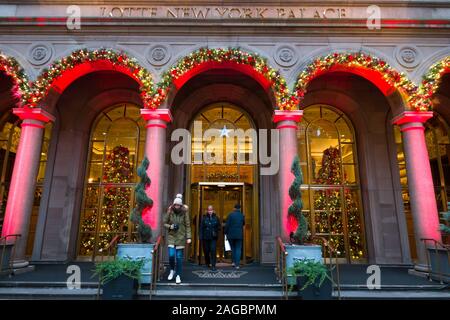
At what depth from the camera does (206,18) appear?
911cm

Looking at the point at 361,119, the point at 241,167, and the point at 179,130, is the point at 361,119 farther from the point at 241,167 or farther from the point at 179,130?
the point at 179,130

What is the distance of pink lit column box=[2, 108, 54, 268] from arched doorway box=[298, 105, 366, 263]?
8.99 m

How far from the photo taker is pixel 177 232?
7.02 m

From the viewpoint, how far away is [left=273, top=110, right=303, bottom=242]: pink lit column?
25.7 feet

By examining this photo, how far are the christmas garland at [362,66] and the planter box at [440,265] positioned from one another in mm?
4043

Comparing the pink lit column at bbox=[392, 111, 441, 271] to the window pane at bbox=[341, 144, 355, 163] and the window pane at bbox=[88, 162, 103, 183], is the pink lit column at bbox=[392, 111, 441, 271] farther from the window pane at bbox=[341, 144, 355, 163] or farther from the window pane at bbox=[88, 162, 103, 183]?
the window pane at bbox=[88, 162, 103, 183]

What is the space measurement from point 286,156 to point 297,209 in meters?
1.66

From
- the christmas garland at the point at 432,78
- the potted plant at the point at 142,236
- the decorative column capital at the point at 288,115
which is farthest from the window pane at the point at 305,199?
the potted plant at the point at 142,236

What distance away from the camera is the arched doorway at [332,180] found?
10641mm

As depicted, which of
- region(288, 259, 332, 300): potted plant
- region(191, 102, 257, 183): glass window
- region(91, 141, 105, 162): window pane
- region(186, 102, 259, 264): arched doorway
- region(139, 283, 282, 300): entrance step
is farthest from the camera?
region(91, 141, 105, 162): window pane

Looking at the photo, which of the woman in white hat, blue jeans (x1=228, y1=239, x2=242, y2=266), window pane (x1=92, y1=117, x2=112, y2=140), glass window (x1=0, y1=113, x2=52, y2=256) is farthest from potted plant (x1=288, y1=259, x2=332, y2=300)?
glass window (x1=0, y1=113, x2=52, y2=256)

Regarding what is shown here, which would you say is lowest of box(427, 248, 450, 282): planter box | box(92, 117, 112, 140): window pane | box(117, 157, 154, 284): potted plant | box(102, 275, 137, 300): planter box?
box(102, 275, 137, 300): planter box
